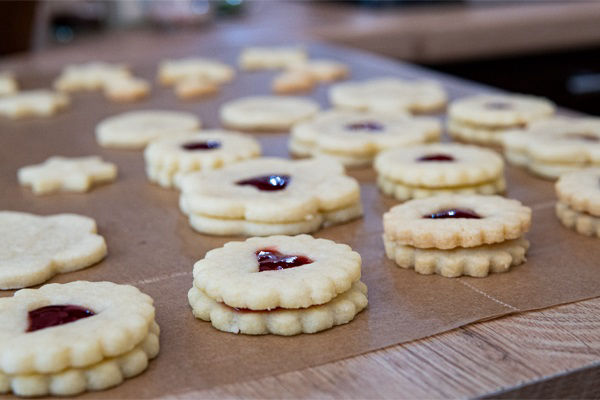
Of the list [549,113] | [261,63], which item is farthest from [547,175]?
[261,63]

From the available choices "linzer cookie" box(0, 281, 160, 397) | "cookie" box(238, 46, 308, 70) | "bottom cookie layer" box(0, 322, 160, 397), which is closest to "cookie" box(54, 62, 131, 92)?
"cookie" box(238, 46, 308, 70)

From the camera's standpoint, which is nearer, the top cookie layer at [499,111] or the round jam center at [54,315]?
the round jam center at [54,315]

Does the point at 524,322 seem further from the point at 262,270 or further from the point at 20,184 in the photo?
the point at 20,184

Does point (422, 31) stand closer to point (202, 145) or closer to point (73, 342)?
point (202, 145)

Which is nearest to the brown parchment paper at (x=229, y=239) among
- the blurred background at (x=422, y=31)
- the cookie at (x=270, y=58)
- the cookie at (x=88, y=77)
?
the cookie at (x=88, y=77)

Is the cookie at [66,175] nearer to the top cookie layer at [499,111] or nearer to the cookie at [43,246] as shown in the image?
the cookie at [43,246]
